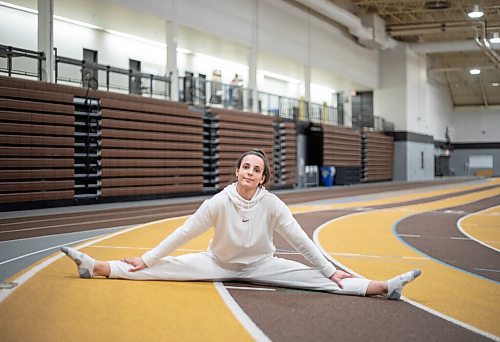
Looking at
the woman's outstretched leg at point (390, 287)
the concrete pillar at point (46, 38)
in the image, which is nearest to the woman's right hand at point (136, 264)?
the woman's outstretched leg at point (390, 287)

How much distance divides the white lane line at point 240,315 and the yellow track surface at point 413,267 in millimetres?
1613

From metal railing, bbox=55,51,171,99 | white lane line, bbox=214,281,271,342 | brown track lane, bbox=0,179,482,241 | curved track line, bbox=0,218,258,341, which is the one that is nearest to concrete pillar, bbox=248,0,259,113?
metal railing, bbox=55,51,171,99

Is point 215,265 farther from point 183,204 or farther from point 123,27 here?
point 123,27

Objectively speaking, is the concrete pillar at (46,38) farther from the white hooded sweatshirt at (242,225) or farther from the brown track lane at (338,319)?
the brown track lane at (338,319)

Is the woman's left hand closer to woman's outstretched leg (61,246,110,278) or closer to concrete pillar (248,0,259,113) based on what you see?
woman's outstretched leg (61,246,110,278)

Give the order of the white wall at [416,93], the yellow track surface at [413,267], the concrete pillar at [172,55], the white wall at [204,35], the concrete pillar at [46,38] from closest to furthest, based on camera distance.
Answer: the yellow track surface at [413,267], the concrete pillar at [46,38], the white wall at [204,35], the concrete pillar at [172,55], the white wall at [416,93]

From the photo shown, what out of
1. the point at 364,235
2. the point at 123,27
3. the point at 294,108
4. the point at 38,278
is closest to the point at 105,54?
the point at 123,27

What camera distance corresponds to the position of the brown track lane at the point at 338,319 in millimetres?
3906

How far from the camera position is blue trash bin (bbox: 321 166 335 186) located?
33.9 m

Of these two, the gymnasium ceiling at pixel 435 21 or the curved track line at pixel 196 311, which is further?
the gymnasium ceiling at pixel 435 21

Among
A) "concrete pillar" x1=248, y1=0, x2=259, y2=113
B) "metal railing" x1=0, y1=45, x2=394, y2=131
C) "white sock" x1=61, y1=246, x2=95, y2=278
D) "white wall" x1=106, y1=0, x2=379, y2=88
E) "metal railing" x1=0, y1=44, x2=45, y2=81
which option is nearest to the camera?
"white sock" x1=61, y1=246, x2=95, y2=278

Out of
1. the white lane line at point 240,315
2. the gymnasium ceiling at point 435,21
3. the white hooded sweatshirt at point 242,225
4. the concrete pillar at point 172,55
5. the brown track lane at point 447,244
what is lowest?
the brown track lane at point 447,244

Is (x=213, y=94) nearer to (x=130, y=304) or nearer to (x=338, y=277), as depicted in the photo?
(x=338, y=277)

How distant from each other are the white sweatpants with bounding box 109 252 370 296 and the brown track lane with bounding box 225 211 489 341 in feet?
0.51
